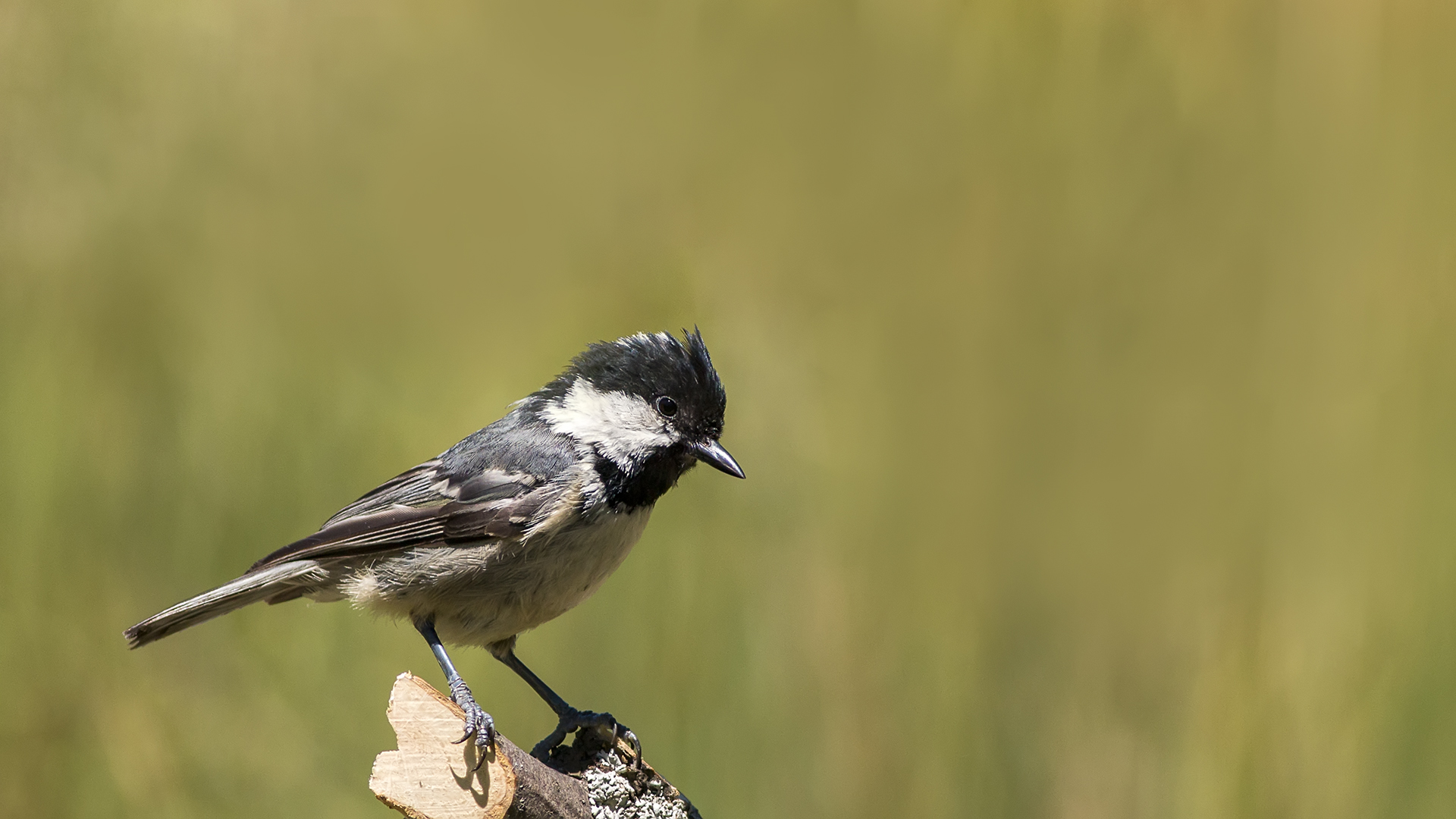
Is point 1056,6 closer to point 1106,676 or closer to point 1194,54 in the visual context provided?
point 1194,54

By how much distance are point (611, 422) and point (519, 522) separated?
317 mm

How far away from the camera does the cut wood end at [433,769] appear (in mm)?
1680

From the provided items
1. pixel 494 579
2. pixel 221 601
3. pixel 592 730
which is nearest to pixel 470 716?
pixel 592 730

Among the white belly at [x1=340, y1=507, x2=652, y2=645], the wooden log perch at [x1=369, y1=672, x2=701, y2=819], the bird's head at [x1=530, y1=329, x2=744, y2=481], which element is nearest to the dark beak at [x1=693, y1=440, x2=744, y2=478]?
the bird's head at [x1=530, y1=329, x2=744, y2=481]

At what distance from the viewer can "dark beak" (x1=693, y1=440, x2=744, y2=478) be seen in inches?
92.3

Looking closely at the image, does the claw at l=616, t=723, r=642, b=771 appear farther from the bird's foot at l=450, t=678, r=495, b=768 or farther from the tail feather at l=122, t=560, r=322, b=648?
the tail feather at l=122, t=560, r=322, b=648

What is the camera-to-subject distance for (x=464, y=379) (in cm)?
348

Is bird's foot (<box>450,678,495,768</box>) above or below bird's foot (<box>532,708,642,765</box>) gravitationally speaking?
below

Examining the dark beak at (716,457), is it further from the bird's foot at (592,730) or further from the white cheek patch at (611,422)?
the bird's foot at (592,730)

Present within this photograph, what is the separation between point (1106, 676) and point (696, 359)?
68.9 inches

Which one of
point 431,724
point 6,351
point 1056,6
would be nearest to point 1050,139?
point 1056,6

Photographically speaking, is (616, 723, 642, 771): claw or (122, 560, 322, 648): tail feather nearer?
(616, 723, 642, 771): claw

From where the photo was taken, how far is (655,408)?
236cm

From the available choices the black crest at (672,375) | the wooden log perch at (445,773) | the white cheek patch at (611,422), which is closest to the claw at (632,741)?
the wooden log perch at (445,773)
